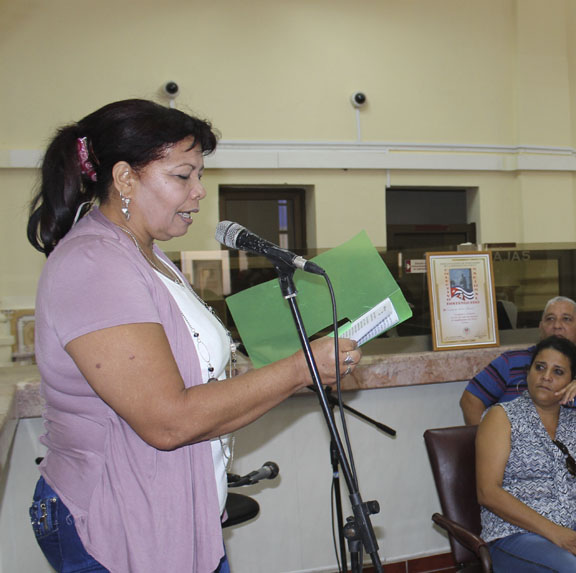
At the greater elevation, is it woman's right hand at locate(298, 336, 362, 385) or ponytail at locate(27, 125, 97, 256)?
ponytail at locate(27, 125, 97, 256)

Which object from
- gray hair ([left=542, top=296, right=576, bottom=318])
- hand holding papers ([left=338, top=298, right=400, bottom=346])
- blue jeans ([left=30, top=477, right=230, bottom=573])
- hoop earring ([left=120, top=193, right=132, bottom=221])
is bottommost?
blue jeans ([left=30, top=477, right=230, bottom=573])

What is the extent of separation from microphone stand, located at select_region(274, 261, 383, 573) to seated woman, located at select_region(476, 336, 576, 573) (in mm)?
1130

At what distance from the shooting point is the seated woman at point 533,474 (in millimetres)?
1959

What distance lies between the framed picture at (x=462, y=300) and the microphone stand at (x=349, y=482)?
183 centimetres

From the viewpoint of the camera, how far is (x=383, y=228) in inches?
219

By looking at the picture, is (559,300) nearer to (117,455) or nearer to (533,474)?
(533,474)

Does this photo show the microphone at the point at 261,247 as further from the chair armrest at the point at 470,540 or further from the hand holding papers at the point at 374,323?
the chair armrest at the point at 470,540

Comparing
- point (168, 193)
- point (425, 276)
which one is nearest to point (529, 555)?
point (425, 276)

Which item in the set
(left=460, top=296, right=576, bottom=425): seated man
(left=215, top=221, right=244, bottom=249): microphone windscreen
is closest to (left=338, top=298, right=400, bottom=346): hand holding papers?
(left=215, top=221, right=244, bottom=249): microphone windscreen

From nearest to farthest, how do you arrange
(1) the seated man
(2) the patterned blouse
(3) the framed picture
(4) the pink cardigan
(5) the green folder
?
1. (4) the pink cardigan
2. (5) the green folder
3. (2) the patterned blouse
4. (1) the seated man
5. (3) the framed picture

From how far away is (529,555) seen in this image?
1.94 metres

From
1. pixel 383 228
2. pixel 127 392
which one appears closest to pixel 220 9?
pixel 383 228

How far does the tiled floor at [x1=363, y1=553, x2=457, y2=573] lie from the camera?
9.25ft

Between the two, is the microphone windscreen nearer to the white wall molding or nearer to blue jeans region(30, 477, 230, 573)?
blue jeans region(30, 477, 230, 573)
